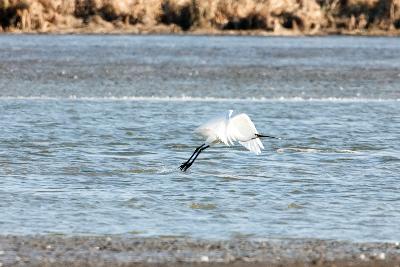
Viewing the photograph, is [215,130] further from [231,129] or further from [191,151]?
[191,151]

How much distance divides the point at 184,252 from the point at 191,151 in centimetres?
693

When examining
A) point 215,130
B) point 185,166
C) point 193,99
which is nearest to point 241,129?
point 215,130

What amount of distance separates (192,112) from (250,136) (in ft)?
27.6

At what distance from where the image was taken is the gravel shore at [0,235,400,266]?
8.64 m

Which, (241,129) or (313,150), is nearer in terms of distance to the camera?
(241,129)

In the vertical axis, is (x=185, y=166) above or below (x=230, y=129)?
below

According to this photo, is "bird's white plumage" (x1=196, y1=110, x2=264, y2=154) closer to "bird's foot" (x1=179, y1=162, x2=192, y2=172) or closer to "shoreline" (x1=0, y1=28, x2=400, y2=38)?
"bird's foot" (x1=179, y1=162, x2=192, y2=172)

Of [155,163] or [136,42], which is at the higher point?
[155,163]

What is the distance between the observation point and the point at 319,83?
1141 inches

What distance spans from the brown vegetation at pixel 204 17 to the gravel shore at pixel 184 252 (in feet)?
157

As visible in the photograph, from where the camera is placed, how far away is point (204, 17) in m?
60.0

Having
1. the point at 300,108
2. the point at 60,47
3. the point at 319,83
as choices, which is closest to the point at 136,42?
the point at 60,47

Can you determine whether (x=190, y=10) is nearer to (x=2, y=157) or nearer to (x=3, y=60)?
(x=3, y=60)

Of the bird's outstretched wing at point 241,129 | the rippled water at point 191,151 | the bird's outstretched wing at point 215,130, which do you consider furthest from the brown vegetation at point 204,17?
the bird's outstretched wing at point 241,129
